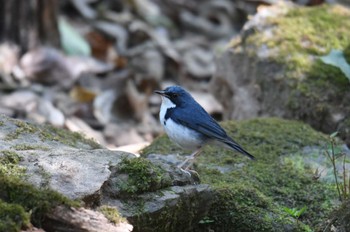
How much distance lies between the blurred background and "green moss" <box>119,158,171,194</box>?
3.45m

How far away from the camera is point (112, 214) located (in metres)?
3.27

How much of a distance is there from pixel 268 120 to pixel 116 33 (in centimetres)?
586

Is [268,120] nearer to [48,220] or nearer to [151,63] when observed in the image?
[48,220]

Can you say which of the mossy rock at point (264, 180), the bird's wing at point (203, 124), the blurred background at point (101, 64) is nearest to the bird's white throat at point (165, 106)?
the bird's wing at point (203, 124)

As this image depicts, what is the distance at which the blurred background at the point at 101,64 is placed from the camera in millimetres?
8562

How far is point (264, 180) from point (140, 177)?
1522mm

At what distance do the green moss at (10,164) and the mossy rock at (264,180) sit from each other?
1252mm

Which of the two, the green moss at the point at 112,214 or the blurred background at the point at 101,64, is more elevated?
the blurred background at the point at 101,64

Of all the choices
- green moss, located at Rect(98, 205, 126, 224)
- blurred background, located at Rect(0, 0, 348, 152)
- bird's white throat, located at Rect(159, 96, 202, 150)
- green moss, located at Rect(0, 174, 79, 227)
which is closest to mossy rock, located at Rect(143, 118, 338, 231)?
bird's white throat, located at Rect(159, 96, 202, 150)

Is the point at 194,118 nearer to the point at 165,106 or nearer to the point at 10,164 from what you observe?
the point at 165,106

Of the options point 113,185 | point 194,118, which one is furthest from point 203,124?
point 113,185

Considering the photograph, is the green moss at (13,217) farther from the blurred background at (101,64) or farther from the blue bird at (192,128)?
the blurred background at (101,64)

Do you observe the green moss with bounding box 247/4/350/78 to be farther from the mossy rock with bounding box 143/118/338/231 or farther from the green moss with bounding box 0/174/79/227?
the green moss with bounding box 0/174/79/227

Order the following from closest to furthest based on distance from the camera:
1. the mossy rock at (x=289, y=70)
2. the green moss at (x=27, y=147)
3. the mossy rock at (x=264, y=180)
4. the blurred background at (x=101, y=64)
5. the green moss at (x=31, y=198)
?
1. the green moss at (x=31, y=198)
2. the green moss at (x=27, y=147)
3. the mossy rock at (x=264, y=180)
4. the mossy rock at (x=289, y=70)
5. the blurred background at (x=101, y=64)
